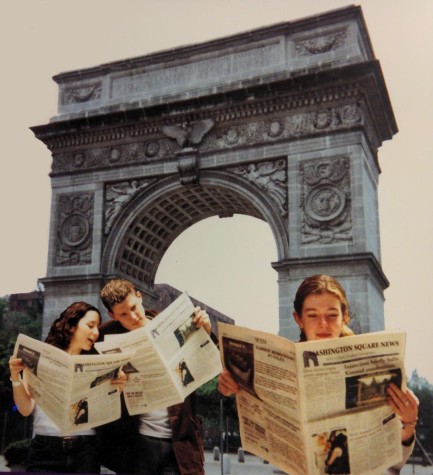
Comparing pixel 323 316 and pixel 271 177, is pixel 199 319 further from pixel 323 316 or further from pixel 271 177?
pixel 271 177

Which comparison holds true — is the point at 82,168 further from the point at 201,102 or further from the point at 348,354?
the point at 348,354

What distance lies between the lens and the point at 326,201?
16.7 metres

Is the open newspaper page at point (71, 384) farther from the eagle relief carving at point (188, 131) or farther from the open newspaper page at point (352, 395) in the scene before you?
the eagle relief carving at point (188, 131)

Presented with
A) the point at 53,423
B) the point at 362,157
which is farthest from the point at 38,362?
the point at 362,157

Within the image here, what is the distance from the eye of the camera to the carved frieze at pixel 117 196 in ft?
62.6

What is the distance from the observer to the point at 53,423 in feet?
15.2

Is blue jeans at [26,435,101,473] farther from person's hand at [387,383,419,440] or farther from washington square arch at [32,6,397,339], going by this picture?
washington square arch at [32,6,397,339]

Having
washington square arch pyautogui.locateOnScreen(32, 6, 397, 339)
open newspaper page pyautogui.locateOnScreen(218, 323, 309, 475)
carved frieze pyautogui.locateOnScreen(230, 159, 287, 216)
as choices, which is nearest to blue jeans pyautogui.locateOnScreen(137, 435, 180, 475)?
open newspaper page pyautogui.locateOnScreen(218, 323, 309, 475)

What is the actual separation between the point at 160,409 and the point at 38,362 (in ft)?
3.06

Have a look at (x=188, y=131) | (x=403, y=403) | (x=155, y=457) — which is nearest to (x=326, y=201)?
(x=188, y=131)

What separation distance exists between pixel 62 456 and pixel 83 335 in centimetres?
86

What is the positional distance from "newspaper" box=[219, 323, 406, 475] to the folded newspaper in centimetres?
86

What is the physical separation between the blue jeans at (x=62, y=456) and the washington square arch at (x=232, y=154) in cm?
1162

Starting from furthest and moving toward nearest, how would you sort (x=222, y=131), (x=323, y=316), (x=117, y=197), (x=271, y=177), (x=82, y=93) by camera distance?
(x=82, y=93) < (x=117, y=197) < (x=222, y=131) < (x=271, y=177) < (x=323, y=316)
